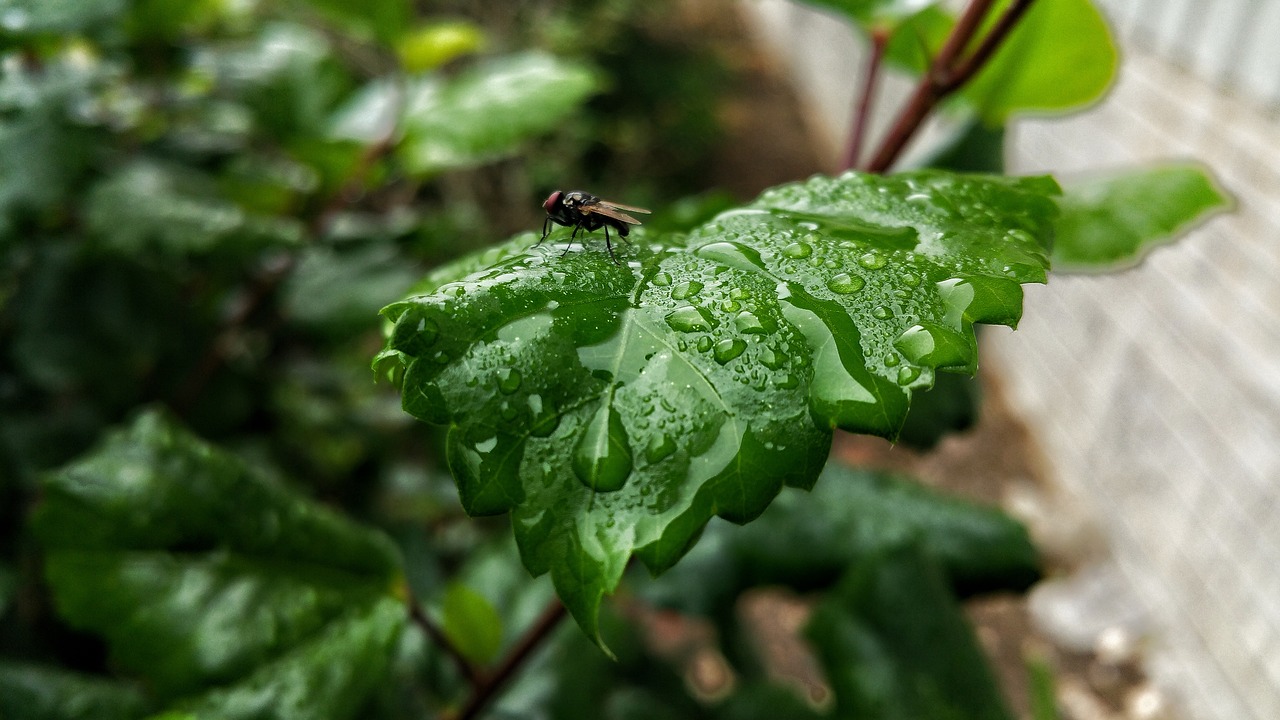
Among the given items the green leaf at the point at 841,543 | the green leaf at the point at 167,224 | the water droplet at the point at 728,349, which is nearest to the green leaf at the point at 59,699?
the green leaf at the point at 167,224

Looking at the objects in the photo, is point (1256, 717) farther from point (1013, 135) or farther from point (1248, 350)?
point (1013, 135)

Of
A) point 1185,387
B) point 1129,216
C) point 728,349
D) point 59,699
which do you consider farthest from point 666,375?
point 1185,387

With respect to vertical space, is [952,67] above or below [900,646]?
above

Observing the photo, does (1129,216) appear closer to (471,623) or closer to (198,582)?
(471,623)

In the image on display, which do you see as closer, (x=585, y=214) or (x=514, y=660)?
(x=585, y=214)

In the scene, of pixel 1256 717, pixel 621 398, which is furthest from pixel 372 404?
pixel 1256 717
